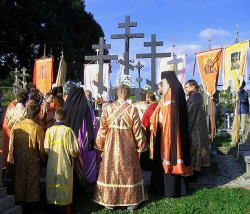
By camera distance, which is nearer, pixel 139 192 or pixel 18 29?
pixel 139 192

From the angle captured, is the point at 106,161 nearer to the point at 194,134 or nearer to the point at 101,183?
the point at 101,183

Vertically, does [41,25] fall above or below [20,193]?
above

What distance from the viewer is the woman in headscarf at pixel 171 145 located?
15.7 feet

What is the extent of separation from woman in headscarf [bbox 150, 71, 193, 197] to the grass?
0.74 feet

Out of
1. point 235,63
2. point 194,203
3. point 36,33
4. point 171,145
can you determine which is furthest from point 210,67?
point 36,33

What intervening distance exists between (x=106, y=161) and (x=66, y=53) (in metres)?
24.8

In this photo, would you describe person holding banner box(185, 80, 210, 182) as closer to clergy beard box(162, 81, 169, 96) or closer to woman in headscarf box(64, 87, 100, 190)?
clergy beard box(162, 81, 169, 96)

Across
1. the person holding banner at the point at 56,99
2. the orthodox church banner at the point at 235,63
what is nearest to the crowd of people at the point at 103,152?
the person holding banner at the point at 56,99

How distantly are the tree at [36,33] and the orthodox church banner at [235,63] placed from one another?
1828 cm

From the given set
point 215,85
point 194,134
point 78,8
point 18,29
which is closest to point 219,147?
point 215,85

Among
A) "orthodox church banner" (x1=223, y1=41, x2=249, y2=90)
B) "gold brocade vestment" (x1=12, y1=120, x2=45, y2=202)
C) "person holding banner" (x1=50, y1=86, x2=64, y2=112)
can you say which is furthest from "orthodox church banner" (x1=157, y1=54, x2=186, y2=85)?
"gold brocade vestment" (x1=12, y1=120, x2=45, y2=202)

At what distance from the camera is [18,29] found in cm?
2455

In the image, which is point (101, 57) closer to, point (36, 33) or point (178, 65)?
point (178, 65)

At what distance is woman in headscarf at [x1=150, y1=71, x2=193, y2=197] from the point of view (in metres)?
4.79
